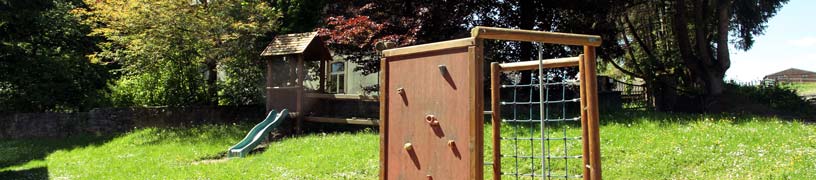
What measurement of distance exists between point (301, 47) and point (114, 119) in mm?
7510

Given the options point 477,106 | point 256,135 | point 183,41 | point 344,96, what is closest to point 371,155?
point 256,135

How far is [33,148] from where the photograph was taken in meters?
16.2

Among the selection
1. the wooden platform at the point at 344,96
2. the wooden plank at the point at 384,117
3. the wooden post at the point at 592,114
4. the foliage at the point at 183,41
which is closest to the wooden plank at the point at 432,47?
the wooden plank at the point at 384,117

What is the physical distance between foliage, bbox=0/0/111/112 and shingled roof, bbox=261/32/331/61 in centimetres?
850

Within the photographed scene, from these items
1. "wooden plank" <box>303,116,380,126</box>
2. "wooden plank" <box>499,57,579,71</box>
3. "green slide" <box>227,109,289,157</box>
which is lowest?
"green slide" <box>227,109,289,157</box>

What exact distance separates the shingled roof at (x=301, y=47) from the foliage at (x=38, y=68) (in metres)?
8.50

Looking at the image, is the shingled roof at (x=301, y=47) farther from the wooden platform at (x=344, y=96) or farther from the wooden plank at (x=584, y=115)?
the wooden plank at (x=584, y=115)

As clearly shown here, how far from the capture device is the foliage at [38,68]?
63.0 ft

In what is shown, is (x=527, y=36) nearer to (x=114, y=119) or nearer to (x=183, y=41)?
(x=183, y=41)

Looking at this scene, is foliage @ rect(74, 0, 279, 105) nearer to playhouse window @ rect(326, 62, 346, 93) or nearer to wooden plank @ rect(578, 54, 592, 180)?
playhouse window @ rect(326, 62, 346, 93)

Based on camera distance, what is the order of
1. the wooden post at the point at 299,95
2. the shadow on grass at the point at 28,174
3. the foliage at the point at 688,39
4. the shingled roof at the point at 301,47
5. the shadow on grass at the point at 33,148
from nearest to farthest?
the shadow on grass at the point at 28,174 → the shadow on grass at the point at 33,148 → the wooden post at the point at 299,95 → the shingled roof at the point at 301,47 → the foliage at the point at 688,39

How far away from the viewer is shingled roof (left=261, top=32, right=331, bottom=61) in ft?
49.5

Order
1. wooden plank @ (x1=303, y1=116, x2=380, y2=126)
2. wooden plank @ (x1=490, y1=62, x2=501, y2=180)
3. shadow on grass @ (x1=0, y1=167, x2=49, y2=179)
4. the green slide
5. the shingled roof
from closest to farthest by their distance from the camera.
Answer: wooden plank @ (x1=490, y1=62, x2=501, y2=180), shadow on grass @ (x1=0, y1=167, x2=49, y2=179), the green slide, wooden plank @ (x1=303, y1=116, x2=380, y2=126), the shingled roof

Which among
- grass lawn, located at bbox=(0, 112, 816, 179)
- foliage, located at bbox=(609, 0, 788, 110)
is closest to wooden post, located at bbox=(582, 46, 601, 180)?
grass lawn, located at bbox=(0, 112, 816, 179)
